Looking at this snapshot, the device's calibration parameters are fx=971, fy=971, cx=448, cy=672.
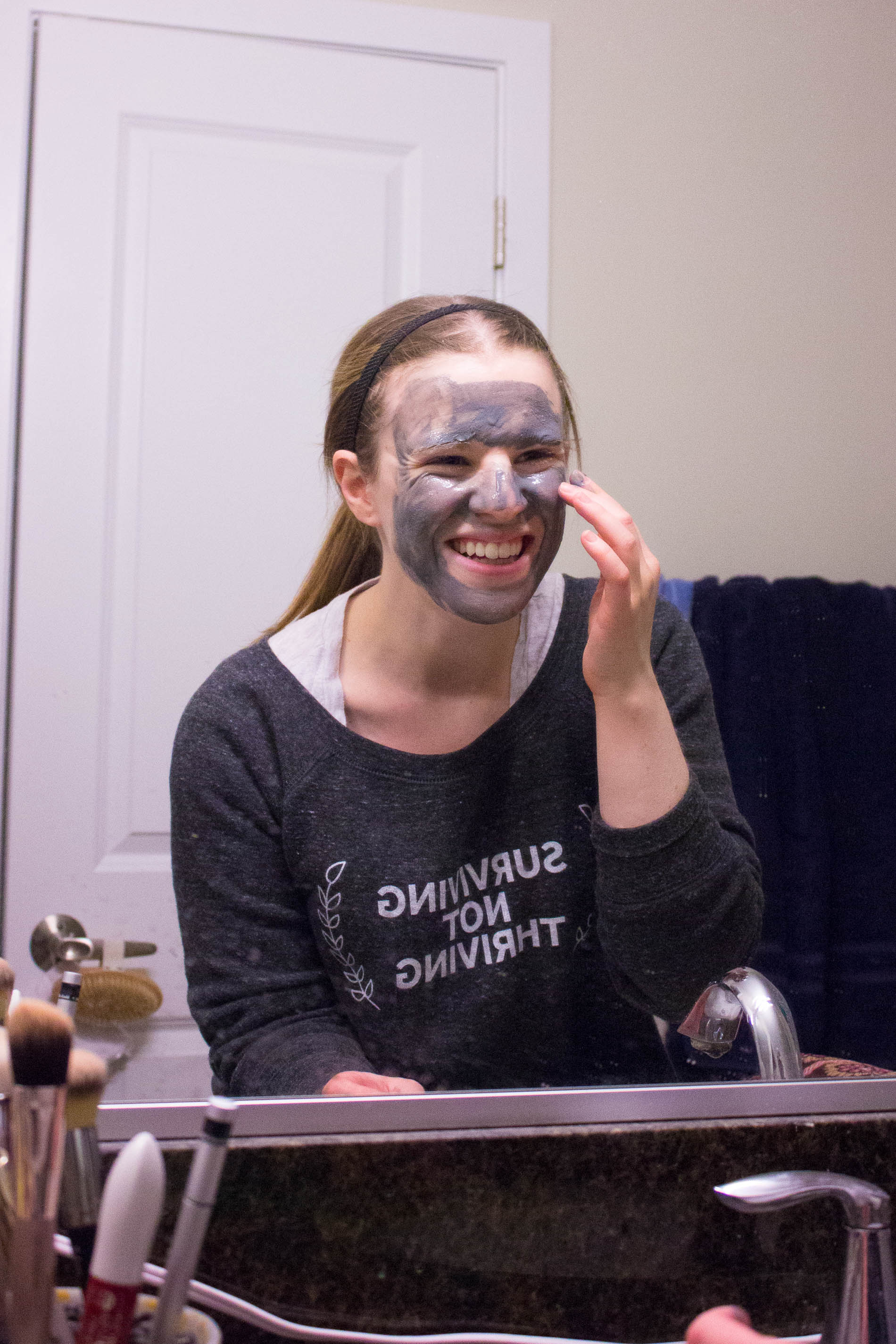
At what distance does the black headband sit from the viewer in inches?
22.6

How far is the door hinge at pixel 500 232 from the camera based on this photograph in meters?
0.63

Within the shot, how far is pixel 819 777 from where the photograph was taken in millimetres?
634

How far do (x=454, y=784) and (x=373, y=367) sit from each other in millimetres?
254

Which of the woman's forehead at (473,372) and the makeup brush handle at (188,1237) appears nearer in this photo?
the makeup brush handle at (188,1237)

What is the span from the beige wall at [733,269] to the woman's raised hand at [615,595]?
0.07m

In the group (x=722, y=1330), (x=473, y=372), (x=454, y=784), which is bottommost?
(x=722, y=1330)

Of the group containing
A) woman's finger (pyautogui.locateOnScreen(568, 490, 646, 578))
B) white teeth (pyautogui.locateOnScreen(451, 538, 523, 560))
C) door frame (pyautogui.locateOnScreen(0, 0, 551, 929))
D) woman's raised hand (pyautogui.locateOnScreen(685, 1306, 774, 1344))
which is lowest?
woman's raised hand (pyautogui.locateOnScreen(685, 1306, 774, 1344))

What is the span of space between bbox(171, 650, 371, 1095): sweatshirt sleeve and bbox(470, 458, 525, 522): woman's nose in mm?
198

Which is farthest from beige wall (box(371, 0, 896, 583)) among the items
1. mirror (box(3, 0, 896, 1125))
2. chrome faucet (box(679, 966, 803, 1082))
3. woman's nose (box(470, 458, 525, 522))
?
chrome faucet (box(679, 966, 803, 1082))

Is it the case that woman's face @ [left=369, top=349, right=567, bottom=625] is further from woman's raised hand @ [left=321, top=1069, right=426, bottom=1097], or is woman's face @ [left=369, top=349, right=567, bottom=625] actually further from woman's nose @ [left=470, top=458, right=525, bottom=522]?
woman's raised hand @ [left=321, top=1069, right=426, bottom=1097]

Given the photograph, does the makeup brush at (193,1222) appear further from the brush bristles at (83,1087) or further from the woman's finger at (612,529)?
the woman's finger at (612,529)

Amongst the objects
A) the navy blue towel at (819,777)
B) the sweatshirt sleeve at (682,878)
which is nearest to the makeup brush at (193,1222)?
the sweatshirt sleeve at (682,878)

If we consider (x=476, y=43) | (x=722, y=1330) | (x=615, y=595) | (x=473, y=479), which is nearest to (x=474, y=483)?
(x=473, y=479)

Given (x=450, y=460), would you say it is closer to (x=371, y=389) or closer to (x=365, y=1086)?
(x=371, y=389)
